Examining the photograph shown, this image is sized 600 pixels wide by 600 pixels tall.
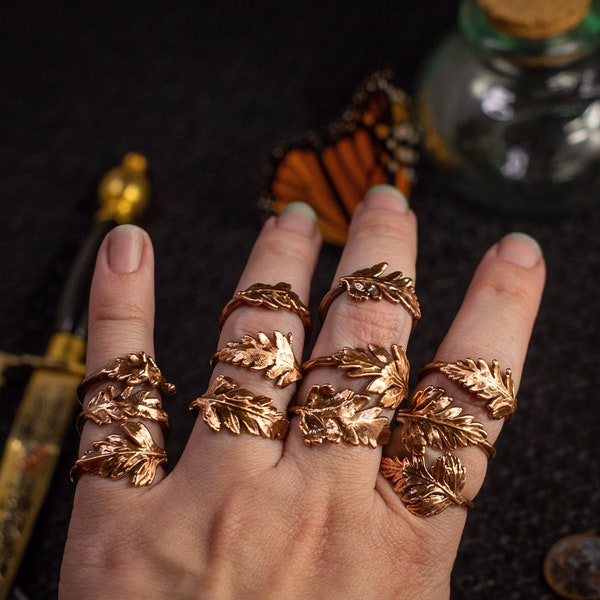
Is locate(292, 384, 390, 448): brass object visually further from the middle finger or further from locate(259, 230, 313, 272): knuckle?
locate(259, 230, 313, 272): knuckle

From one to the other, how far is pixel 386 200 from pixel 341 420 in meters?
0.19

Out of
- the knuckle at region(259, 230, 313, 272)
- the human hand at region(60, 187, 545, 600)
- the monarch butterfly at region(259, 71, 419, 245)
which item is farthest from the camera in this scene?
the monarch butterfly at region(259, 71, 419, 245)

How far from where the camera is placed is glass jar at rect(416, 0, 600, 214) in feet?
2.44

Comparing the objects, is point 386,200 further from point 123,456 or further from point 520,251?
point 123,456

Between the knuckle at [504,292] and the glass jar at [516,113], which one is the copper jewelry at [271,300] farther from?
the glass jar at [516,113]

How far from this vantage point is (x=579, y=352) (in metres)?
0.74

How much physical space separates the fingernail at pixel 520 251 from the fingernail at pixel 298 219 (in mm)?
145

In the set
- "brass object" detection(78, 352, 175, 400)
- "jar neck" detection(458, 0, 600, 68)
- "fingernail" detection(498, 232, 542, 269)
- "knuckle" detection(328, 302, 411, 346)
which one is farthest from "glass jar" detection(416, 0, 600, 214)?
"brass object" detection(78, 352, 175, 400)

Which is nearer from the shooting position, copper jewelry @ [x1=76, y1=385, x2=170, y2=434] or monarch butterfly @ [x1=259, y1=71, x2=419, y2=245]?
copper jewelry @ [x1=76, y1=385, x2=170, y2=434]

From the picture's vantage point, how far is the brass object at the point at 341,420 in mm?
501

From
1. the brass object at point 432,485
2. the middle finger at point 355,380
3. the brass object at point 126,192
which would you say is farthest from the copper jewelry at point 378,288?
the brass object at point 126,192

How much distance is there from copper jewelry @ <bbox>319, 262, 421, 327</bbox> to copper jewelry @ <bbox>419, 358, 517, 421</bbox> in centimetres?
5

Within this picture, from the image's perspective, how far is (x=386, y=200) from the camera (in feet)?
2.03

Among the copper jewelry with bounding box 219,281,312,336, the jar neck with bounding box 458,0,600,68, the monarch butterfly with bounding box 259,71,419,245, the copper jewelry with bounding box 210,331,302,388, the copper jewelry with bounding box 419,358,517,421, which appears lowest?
the copper jewelry with bounding box 210,331,302,388
